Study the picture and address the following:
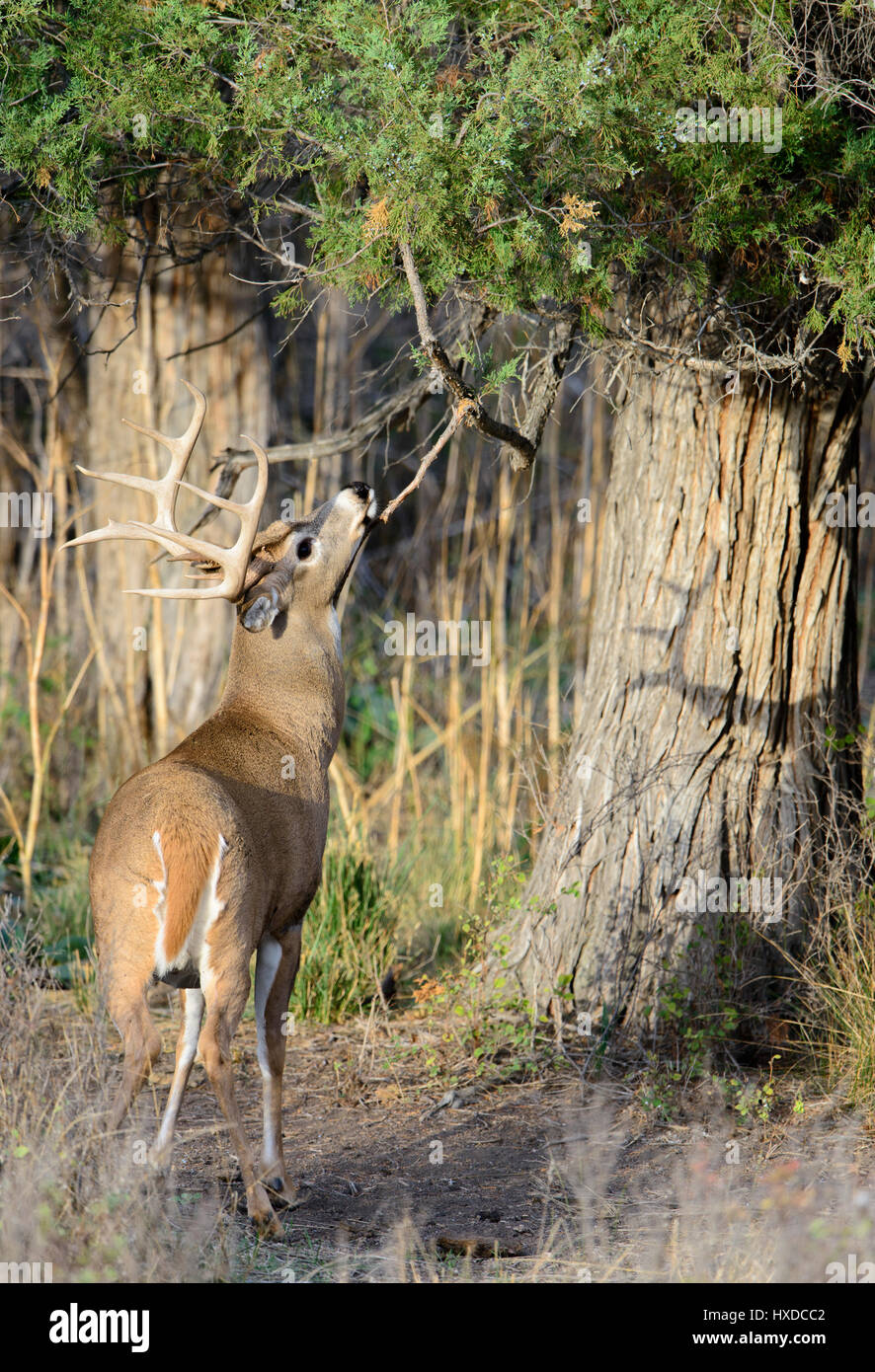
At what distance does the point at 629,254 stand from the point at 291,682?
1.81 metres

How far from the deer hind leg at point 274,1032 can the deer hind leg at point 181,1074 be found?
0.99ft

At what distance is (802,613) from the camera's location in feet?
18.1

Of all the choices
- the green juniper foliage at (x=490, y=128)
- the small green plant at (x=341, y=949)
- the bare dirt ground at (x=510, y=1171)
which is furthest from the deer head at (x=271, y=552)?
the small green plant at (x=341, y=949)

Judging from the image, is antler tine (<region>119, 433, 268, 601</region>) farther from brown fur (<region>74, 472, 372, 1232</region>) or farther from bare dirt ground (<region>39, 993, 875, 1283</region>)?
bare dirt ground (<region>39, 993, 875, 1283</region>)

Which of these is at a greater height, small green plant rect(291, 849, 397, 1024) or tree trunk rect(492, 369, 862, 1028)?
tree trunk rect(492, 369, 862, 1028)

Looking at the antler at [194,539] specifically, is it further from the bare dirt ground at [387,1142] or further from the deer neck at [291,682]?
the bare dirt ground at [387,1142]

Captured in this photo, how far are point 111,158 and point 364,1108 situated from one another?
12.0 ft

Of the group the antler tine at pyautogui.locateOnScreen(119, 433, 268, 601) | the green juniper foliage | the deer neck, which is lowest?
the deer neck

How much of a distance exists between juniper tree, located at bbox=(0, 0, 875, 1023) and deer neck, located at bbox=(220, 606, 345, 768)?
973mm

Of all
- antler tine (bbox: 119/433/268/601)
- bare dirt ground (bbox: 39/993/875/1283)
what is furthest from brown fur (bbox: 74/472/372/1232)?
bare dirt ground (bbox: 39/993/875/1283)

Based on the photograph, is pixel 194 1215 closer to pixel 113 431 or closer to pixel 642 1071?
pixel 642 1071

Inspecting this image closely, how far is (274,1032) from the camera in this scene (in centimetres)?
446

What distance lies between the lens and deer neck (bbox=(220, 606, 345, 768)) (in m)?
4.65

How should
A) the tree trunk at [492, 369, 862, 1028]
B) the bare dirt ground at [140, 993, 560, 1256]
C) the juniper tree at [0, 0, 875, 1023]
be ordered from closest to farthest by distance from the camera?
the juniper tree at [0, 0, 875, 1023] → the bare dirt ground at [140, 993, 560, 1256] → the tree trunk at [492, 369, 862, 1028]
